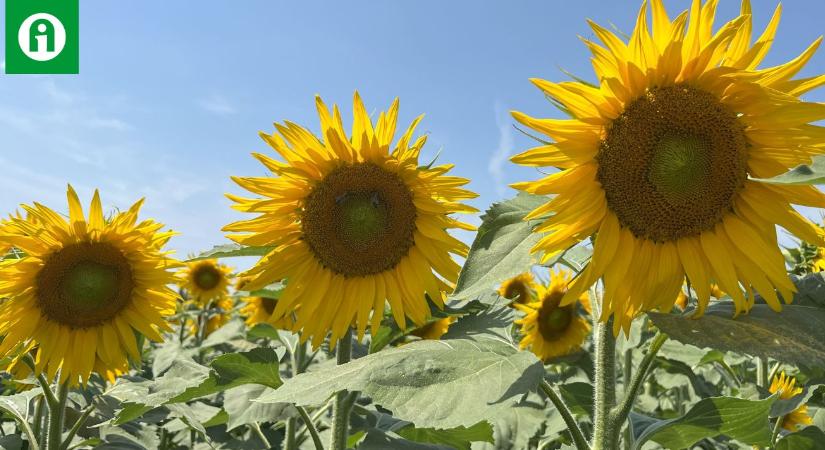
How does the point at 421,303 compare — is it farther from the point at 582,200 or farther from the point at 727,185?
the point at 727,185

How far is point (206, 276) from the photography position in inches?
338

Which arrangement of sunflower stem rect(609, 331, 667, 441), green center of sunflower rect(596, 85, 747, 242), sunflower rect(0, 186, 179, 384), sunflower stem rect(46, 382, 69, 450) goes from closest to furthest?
green center of sunflower rect(596, 85, 747, 242) → sunflower stem rect(609, 331, 667, 441) → sunflower stem rect(46, 382, 69, 450) → sunflower rect(0, 186, 179, 384)

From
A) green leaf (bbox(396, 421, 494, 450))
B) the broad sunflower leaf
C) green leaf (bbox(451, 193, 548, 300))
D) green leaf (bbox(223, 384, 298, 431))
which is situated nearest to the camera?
green leaf (bbox(451, 193, 548, 300))

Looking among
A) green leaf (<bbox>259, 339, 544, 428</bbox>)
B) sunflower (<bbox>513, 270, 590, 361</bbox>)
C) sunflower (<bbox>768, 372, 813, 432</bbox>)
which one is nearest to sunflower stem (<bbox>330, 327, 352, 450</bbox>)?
green leaf (<bbox>259, 339, 544, 428</bbox>)

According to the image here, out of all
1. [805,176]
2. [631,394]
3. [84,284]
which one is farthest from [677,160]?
[84,284]

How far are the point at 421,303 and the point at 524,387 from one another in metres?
1.14

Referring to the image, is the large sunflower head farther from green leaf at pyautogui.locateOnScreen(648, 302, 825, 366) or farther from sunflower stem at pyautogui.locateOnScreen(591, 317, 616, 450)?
sunflower stem at pyautogui.locateOnScreen(591, 317, 616, 450)

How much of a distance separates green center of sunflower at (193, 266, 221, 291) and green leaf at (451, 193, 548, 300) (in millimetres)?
7231

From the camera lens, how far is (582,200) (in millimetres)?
1885

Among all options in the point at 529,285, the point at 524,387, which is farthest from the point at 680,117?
the point at 529,285

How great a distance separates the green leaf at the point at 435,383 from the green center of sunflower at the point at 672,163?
0.56m

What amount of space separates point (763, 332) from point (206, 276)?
7.69 metres

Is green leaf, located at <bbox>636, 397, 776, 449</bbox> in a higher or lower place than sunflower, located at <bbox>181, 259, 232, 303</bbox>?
lower

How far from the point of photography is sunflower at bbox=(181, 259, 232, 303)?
8570mm
